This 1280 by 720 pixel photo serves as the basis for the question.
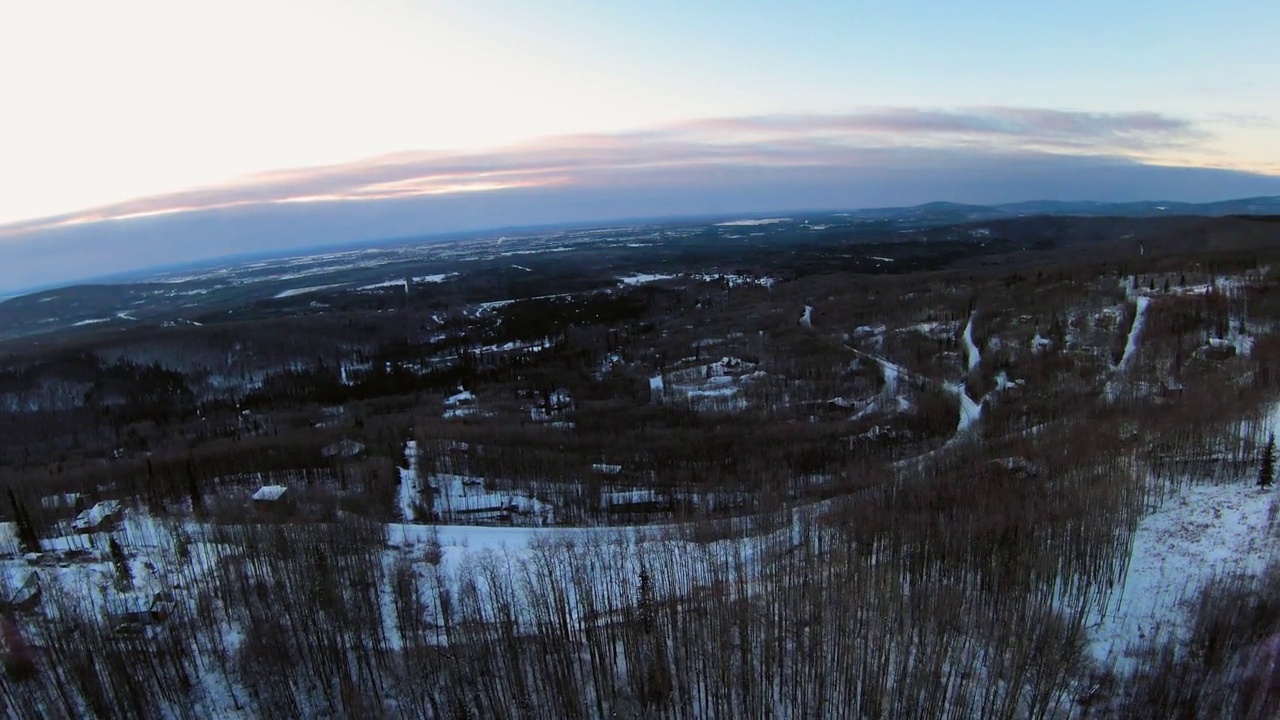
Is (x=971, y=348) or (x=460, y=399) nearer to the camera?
(x=971, y=348)

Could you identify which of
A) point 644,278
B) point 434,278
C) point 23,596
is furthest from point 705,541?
point 434,278

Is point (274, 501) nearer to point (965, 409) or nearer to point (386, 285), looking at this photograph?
point (965, 409)

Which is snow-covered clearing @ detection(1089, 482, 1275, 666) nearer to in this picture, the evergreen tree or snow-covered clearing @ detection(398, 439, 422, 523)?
the evergreen tree

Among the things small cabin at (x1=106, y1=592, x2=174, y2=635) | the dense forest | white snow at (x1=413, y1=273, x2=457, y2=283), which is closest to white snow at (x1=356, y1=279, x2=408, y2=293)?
white snow at (x1=413, y1=273, x2=457, y2=283)

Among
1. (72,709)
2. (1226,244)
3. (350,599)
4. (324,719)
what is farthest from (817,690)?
(1226,244)

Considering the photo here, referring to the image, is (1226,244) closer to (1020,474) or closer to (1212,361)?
(1212,361)

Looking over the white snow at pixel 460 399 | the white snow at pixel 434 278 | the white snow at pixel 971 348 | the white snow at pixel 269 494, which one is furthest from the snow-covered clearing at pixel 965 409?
the white snow at pixel 434 278

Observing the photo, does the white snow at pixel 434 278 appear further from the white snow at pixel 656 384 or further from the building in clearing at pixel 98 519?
the building in clearing at pixel 98 519

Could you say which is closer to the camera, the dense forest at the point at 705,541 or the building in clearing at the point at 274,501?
the dense forest at the point at 705,541

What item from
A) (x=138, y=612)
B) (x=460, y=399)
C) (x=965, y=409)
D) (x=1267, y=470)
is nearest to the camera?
(x=138, y=612)
